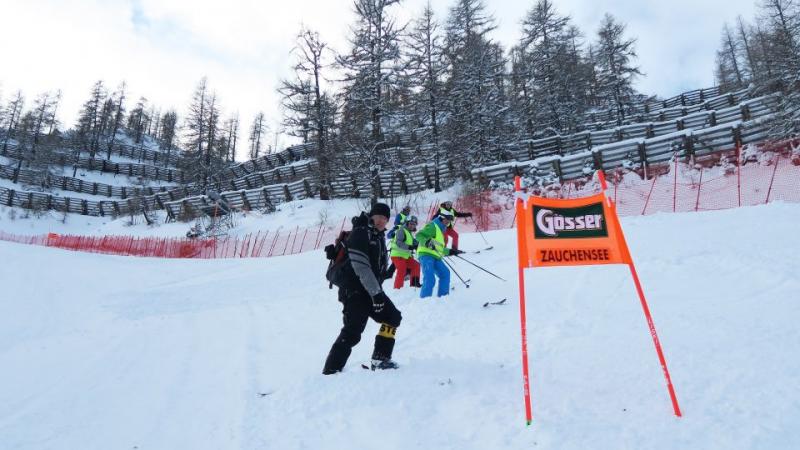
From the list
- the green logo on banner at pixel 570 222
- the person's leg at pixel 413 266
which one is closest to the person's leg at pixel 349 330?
the green logo on banner at pixel 570 222

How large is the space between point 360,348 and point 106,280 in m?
12.9

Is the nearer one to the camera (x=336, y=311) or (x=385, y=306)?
(x=385, y=306)

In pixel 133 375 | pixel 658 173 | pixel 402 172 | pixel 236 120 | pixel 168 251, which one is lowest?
pixel 133 375

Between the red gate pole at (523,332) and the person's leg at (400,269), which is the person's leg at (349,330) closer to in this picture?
the red gate pole at (523,332)

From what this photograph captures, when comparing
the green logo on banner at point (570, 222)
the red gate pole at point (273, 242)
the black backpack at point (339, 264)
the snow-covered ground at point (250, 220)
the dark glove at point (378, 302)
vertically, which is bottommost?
the dark glove at point (378, 302)

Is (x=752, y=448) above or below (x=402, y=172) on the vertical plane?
below

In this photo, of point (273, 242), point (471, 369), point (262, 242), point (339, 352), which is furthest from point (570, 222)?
point (262, 242)

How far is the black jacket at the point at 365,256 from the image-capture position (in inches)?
151

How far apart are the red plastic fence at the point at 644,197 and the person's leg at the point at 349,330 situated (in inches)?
411

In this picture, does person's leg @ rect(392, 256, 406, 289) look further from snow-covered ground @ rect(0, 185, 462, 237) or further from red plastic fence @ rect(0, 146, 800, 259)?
snow-covered ground @ rect(0, 185, 462, 237)

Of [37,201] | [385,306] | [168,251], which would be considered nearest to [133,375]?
[385,306]

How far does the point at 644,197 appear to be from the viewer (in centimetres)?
1433

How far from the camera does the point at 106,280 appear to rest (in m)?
13.7

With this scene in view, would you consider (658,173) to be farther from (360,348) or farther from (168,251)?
(168,251)
